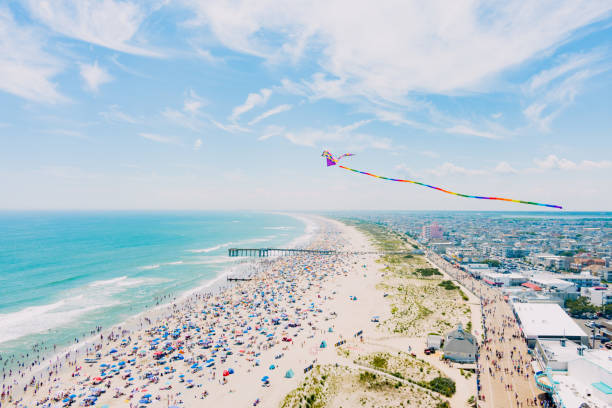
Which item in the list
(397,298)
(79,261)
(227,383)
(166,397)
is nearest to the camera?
(166,397)

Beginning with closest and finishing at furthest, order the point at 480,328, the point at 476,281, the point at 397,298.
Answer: the point at 480,328 < the point at 397,298 < the point at 476,281

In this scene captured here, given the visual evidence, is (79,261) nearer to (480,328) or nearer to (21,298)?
(21,298)

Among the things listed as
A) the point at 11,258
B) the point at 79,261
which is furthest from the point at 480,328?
the point at 11,258

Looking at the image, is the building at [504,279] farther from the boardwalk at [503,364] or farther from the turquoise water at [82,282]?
the turquoise water at [82,282]

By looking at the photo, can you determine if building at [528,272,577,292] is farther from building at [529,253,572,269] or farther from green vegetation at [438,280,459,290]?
building at [529,253,572,269]

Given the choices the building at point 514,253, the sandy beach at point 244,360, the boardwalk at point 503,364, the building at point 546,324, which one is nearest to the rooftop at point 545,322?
the building at point 546,324
